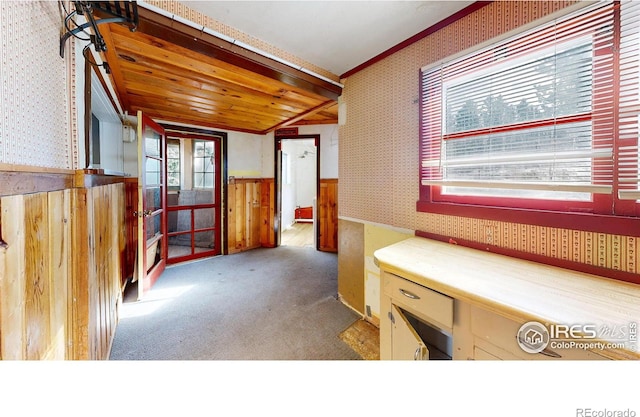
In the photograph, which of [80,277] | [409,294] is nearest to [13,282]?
[80,277]

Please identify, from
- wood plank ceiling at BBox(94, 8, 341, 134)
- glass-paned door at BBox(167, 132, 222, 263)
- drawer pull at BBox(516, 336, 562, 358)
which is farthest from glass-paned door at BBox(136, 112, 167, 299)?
drawer pull at BBox(516, 336, 562, 358)

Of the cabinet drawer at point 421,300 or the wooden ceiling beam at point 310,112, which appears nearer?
the cabinet drawer at point 421,300

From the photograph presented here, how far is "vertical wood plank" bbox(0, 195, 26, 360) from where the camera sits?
62 cm

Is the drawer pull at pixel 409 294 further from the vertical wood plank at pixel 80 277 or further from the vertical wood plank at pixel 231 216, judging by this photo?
the vertical wood plank at pixel 231 216

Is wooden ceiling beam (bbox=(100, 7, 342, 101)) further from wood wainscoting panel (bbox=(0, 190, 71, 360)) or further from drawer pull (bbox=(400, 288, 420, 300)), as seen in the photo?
drawer pull (bbox=(400, 288, 420, 300))

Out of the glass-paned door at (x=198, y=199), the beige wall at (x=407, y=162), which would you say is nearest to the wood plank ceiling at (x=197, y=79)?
the beige wall at (x=407, y=162)

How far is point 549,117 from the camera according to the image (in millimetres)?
1131

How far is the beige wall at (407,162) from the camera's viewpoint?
1.10 meters

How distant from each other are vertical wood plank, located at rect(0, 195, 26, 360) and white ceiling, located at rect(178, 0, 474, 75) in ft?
4.86

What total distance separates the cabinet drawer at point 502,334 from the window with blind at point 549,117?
67 cm

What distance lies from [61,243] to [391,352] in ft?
5.10

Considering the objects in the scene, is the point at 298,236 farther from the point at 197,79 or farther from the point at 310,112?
the point at 197,79

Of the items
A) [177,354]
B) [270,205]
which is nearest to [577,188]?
[177,354]

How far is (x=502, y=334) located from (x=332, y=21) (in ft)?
6.18
